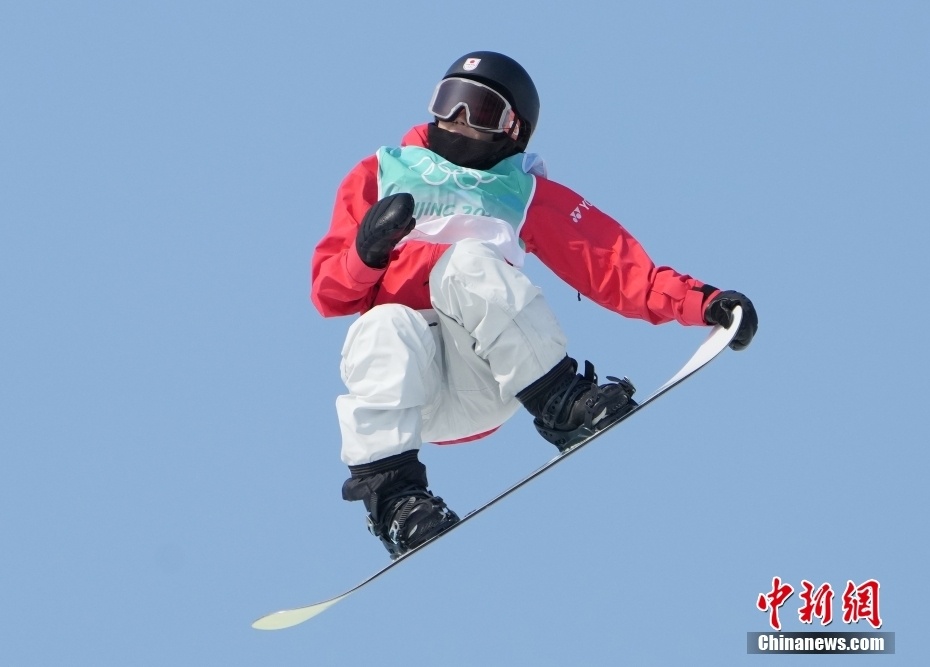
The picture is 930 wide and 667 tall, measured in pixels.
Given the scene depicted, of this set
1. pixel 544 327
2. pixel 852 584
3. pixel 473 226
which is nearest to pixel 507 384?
pixel 544 327

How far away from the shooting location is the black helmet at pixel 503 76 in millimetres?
6676

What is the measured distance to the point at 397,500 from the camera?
604cm

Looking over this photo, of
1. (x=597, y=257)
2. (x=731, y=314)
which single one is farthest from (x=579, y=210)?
(x=731, y=314)

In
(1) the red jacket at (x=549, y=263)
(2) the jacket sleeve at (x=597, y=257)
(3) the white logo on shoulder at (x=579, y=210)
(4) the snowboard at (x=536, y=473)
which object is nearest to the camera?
(4) the snowboard at (x=536, y=473)

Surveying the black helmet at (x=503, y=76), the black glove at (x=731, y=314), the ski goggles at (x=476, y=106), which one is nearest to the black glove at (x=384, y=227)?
the ski goggles at (x=476, y=106)

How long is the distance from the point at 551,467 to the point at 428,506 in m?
0.52

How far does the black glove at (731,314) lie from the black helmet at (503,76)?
122 centimetres

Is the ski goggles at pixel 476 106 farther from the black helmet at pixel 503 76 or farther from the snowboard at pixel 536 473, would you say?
the snowboard at pixel 536 473

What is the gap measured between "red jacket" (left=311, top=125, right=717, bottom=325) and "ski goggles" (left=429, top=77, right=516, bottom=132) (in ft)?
0.68

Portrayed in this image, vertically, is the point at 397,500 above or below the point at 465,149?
below

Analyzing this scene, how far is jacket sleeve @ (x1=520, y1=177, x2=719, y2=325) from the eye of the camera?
6.59m

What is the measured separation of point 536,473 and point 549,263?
4.17 ft

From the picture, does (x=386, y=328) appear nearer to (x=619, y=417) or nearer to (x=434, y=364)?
(x=434, y=364)

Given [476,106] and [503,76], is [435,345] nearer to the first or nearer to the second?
[476,106]
